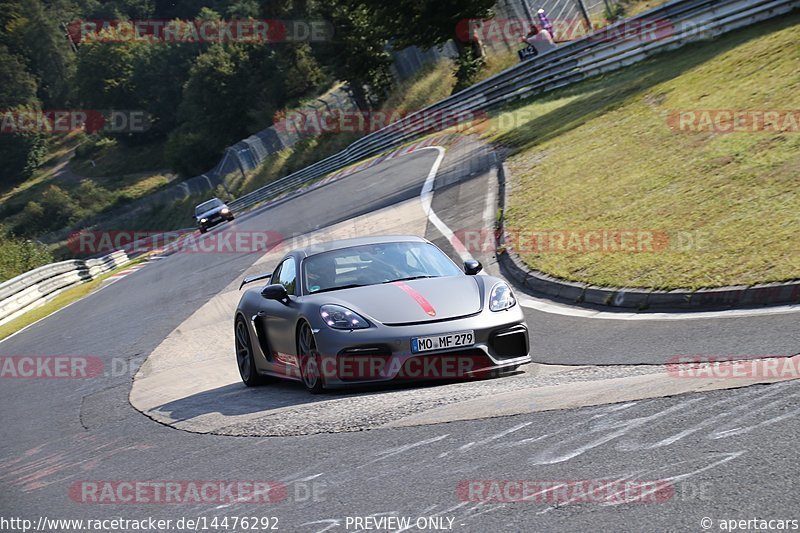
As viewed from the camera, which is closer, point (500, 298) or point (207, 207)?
point (500, 298)

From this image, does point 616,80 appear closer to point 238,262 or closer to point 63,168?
point 238,262

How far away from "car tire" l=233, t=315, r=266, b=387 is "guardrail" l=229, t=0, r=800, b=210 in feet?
53.1

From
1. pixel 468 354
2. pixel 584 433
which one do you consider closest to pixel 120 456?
pixel 468 354

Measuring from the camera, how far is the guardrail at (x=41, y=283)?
29219 millimetres

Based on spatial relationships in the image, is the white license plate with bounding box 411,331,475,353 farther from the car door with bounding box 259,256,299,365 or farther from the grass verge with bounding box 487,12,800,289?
the grass verge with bounding box 487,12,800,289

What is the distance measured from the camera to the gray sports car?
8.11 m

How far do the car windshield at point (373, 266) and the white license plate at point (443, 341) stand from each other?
1.29 meters

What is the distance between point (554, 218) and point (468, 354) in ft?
24.8

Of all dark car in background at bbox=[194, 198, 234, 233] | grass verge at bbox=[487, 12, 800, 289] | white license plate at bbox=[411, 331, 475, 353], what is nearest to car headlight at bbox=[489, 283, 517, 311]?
white license plate at bbox=[411, 331, 475, 353]

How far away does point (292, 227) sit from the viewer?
2652 cm

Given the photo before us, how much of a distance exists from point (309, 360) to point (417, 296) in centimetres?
100

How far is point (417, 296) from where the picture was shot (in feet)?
28.2

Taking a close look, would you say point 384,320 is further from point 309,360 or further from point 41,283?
point 41,283

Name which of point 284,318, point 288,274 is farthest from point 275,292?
point 288,274
